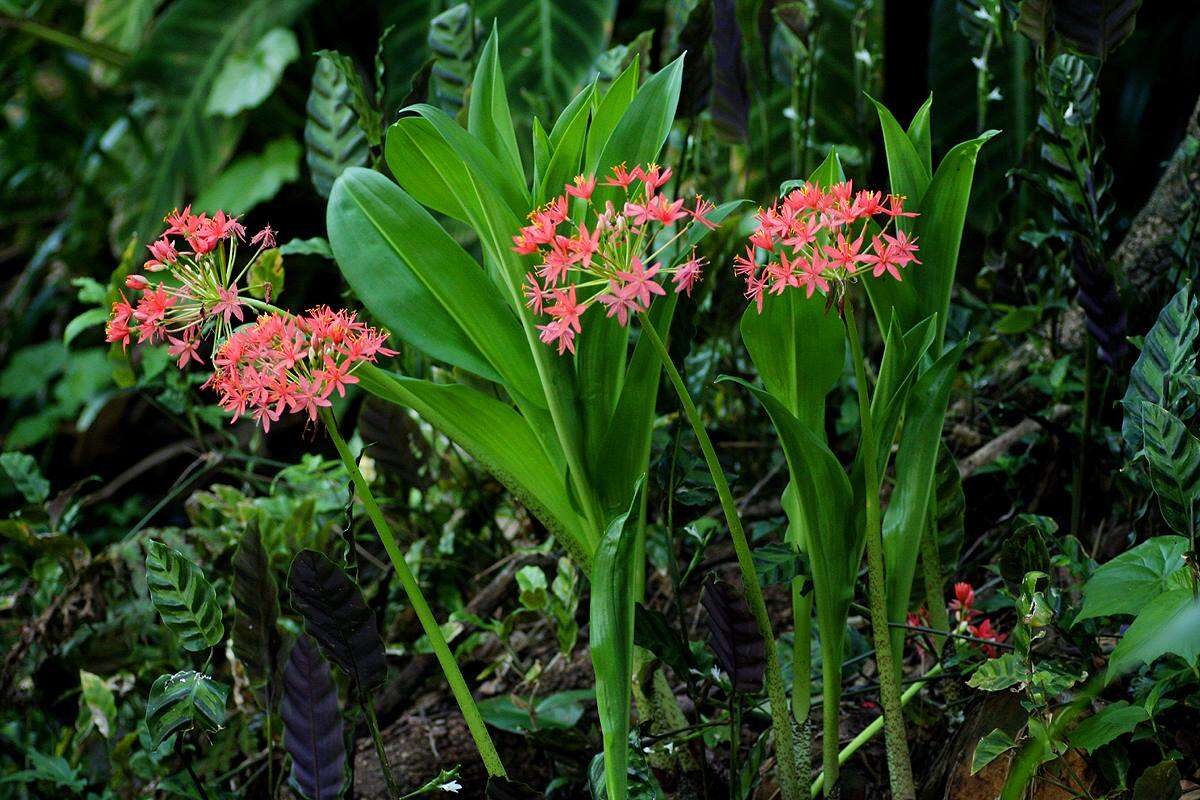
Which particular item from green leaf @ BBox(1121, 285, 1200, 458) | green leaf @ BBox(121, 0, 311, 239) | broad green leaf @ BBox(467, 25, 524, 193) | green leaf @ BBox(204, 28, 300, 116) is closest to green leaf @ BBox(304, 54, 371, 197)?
broad green leaf @ BBox(467, 25, 524, 193)

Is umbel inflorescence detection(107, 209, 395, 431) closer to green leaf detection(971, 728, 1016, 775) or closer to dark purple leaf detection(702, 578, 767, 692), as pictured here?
dark purple leaf detection(702, 578, 767, 692)

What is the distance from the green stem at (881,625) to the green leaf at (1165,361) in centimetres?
16

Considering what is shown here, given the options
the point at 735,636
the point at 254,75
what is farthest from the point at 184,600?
the point at 254,75

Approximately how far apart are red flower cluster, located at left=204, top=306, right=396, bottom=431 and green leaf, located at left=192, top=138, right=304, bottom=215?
1.76m

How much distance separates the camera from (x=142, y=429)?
258 cm

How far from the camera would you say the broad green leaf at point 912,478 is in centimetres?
63

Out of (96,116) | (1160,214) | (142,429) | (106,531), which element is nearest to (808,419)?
(1160,214)

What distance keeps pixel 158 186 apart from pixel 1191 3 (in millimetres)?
1987

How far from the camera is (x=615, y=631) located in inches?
22.0

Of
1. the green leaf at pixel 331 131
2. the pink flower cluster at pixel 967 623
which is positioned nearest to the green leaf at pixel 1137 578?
the pink flower cluster at pixel 967 623

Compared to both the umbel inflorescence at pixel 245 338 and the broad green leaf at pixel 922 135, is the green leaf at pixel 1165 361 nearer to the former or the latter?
the broad green leaf at pixel 922 135

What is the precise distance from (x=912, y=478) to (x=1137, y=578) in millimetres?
136

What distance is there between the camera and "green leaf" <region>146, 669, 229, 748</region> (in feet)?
2.02

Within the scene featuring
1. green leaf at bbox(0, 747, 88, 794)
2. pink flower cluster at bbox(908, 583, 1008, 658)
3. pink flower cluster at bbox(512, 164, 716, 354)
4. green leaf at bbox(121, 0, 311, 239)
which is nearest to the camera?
pink flower cluster at bbox(512, 164, 716, 354)
